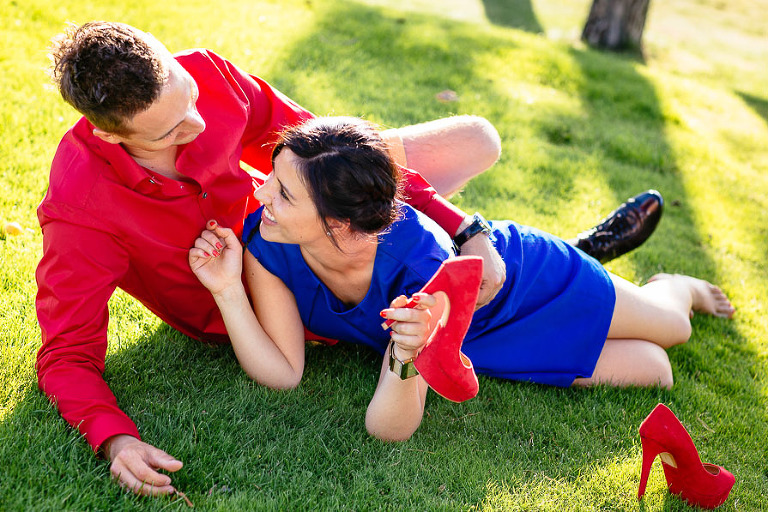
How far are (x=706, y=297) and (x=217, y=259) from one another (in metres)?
2.62

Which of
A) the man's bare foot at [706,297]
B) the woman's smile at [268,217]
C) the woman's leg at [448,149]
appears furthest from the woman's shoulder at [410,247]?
the man's bare foot at [706,297]

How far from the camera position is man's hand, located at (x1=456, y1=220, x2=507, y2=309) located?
2.52 metres

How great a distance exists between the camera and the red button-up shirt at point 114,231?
2.17m

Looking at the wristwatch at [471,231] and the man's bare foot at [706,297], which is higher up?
the wristwatch at [471,231]

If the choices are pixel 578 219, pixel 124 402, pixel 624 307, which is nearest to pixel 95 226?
pixel 124 402

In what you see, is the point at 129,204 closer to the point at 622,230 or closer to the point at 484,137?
the point at 484,137

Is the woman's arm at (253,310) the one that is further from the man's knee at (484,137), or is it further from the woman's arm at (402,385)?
the man's knee at (484,137)

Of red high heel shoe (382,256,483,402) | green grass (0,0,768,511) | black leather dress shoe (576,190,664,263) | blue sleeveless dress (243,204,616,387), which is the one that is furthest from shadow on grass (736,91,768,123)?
red high heel shoe (382,256,483,402)

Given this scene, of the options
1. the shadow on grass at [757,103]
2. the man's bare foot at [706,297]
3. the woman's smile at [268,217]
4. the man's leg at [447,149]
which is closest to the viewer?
the woman's smile at [268,217]

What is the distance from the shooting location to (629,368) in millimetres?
3023

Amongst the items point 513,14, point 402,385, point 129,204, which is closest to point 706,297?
point 402,385

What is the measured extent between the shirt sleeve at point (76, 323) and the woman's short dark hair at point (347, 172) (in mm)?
710

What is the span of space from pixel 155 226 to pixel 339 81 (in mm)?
3308

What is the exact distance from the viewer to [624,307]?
3.05 m
